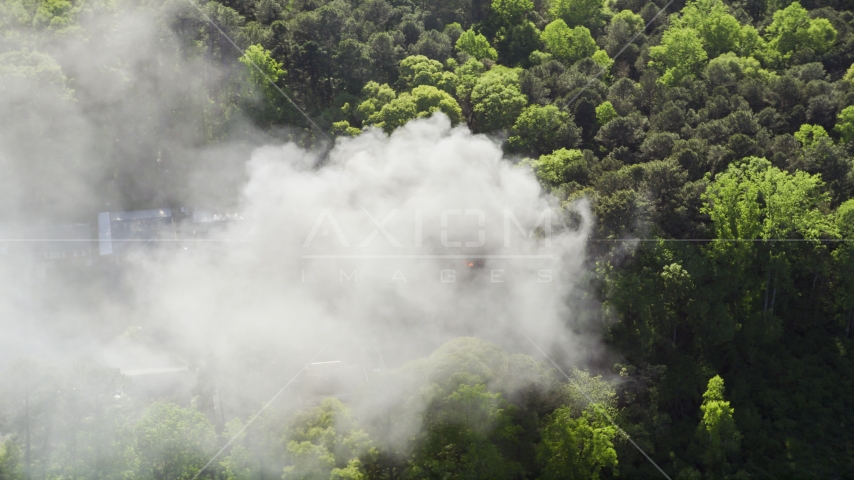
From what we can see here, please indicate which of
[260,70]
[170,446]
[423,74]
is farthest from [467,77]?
[170,446]

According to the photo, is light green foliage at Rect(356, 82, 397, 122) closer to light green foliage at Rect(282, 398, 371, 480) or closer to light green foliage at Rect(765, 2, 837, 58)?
light green foliage at Rect(282, 398, 371, 480)

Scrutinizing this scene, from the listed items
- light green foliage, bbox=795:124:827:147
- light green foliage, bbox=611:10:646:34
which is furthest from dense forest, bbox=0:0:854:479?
light green foliage, bbox=611:10:646:34

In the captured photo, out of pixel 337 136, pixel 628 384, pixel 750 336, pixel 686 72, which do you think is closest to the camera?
pixel 628 384

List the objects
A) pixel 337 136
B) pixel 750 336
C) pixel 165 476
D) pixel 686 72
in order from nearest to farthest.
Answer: pixel 165 476
pixel 750 336
pixel 337 136
pixel 686 72

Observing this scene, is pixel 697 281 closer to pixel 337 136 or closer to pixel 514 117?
pixel 514 117

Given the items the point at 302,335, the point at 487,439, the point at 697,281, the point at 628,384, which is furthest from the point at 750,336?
the point at 302,335

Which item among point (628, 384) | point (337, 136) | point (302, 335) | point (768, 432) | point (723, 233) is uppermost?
point (337, 136)

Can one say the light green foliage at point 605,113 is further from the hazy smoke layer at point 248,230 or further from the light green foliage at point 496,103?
the hazy smoke layer at point 248,230

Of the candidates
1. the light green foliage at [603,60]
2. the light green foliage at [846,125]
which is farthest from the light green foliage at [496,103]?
the light green foliage at [846,125]
